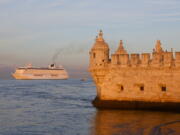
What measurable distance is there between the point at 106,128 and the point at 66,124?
338 cm

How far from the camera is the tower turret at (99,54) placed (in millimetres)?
27578

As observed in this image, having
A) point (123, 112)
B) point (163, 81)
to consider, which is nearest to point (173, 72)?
point (163, 81)

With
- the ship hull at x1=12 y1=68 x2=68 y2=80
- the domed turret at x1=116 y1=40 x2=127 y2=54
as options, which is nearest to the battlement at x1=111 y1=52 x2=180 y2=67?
the domed turret at x1=116 y1=40 x2=127 y2=54

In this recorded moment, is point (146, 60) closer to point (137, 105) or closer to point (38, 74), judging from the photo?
point (137, 105)

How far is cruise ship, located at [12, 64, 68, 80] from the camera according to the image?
161000mm

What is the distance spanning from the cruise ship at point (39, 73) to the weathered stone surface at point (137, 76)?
137m

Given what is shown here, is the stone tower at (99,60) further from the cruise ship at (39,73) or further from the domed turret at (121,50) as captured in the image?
the cruise ship at (39,73)

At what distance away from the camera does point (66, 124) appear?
69.7 ft

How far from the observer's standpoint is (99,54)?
2773cm

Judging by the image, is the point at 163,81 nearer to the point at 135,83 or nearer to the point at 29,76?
the point at 135,83

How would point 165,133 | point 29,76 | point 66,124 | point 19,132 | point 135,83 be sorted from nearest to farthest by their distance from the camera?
point 165,133, point 19,132, point 66,124, point 135,83, point 29,76

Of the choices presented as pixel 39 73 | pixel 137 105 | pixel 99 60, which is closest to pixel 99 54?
pixel 99 60

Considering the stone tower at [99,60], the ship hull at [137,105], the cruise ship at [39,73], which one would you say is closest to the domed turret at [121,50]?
the stone tower at [99,60]

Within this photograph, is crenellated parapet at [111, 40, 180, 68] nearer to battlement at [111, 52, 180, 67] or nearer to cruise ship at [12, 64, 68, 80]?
battlement at [111, 52, 180, 67]
